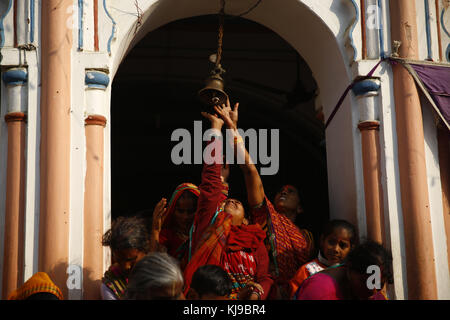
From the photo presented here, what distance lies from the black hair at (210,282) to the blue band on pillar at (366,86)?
1893mm

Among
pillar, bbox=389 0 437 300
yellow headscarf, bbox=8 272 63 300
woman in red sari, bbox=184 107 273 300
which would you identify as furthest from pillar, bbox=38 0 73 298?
pillar, bbox=389 0 437 300

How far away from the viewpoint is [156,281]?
3.27 metres

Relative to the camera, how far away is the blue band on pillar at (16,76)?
4.55m

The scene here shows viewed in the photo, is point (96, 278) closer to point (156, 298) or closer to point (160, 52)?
point (156, 298)

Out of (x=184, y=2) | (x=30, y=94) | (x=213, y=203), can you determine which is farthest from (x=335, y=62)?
(x=30, y=94)

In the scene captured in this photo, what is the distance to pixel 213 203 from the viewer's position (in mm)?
4355

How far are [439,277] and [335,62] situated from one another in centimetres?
174

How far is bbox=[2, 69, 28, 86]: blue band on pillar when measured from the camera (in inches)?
179

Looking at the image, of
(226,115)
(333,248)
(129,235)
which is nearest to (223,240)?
(129,235)

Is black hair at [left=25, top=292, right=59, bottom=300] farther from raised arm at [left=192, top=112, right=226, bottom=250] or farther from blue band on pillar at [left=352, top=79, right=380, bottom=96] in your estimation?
blue band on pillar at [left=352, top=79, right=380, bottom=96]

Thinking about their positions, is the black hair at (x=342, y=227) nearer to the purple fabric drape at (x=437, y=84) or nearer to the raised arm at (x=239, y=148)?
the raised arm at (x=239, y=148)

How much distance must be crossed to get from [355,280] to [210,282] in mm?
886

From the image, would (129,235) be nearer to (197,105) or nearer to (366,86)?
(366,86)

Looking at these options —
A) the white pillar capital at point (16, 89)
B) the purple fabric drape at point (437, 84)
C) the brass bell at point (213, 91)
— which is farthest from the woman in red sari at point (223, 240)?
the purple fabric drape at point (437, 84)
